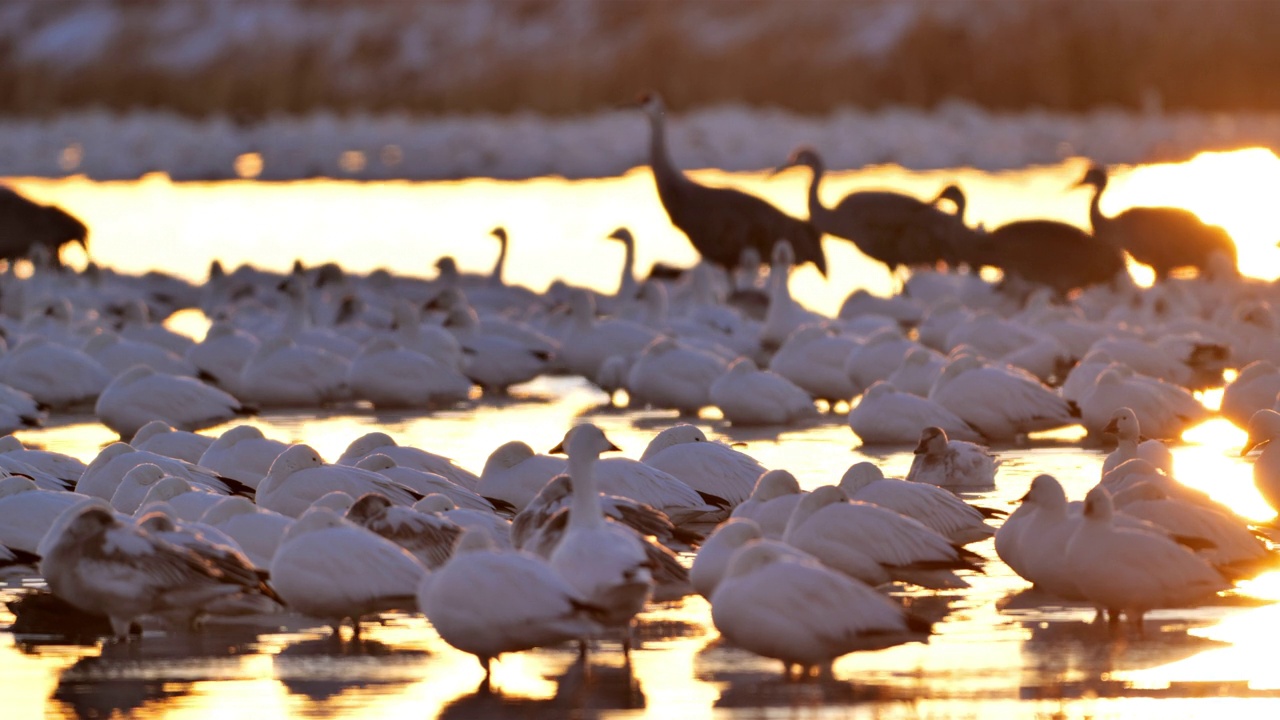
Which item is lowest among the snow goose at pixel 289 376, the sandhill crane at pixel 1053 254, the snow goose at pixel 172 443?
the snow goose at pixel 172 443

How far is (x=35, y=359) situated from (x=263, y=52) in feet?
287

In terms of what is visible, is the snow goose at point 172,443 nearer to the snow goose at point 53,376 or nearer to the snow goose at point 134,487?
the snow goose at point 134,487

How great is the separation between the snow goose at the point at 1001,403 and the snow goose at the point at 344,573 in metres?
5.76

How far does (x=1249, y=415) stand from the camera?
1255cm

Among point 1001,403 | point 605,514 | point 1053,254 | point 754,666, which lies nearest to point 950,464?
point 1001,403

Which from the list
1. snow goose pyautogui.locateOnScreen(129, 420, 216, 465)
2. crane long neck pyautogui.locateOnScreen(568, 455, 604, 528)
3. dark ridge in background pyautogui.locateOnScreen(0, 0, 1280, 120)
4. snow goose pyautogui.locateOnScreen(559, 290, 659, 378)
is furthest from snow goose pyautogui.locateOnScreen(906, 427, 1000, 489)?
dark ridge in background pyautogui.locateOnScreen(0, 0, 1280, 120)

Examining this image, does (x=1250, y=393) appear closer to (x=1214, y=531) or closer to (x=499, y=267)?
(x=1214, y=531)

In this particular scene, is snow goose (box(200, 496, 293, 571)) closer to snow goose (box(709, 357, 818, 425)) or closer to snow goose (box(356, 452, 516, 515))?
snow goose (box(356, 452, 516, 515))

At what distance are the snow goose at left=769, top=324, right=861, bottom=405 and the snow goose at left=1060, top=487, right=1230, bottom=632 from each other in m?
6.69

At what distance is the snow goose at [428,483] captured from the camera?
9.47 m

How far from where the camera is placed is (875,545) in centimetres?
824

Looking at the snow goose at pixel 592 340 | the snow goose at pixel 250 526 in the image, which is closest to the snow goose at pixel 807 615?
the snow goose at pixel 250 526

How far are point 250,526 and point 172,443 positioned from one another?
274cm

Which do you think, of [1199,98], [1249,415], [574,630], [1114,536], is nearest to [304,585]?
[574,630]
